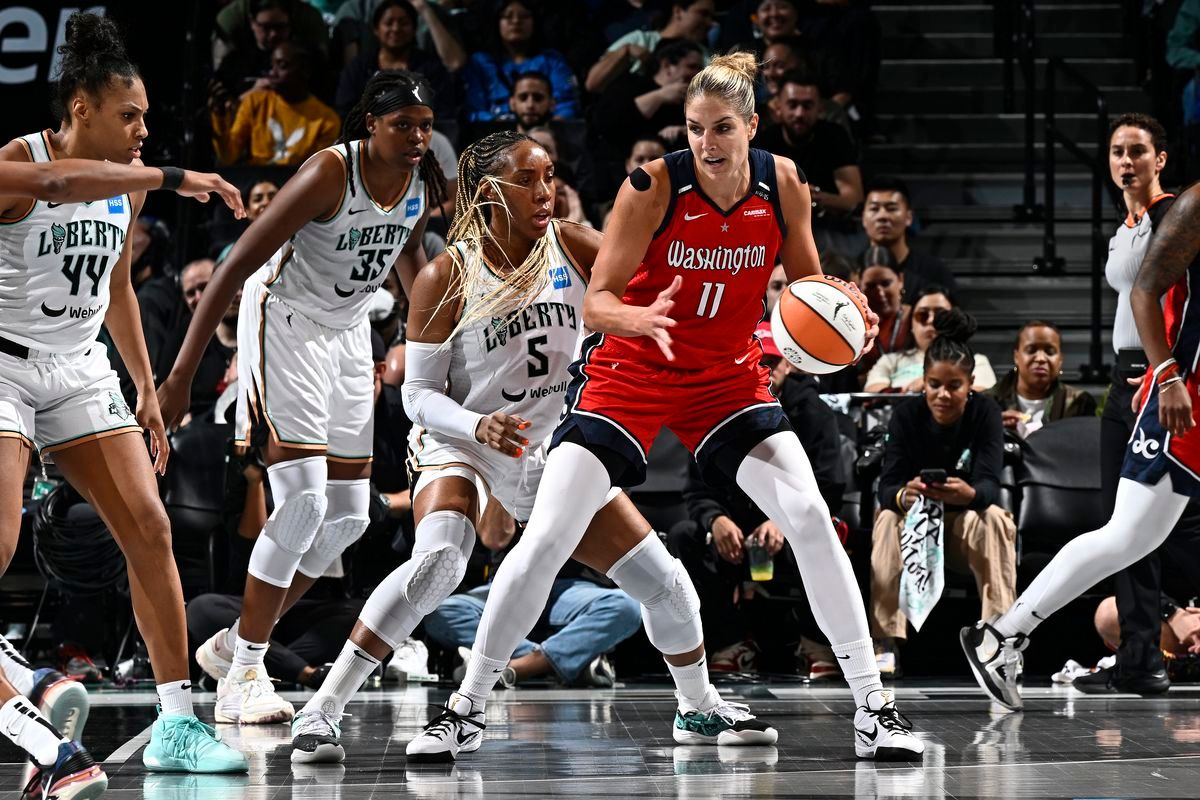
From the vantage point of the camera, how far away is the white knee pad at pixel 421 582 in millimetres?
4594

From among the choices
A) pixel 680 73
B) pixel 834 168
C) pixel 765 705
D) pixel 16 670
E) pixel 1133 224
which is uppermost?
pixel 680 73

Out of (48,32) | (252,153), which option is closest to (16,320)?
(252,153)

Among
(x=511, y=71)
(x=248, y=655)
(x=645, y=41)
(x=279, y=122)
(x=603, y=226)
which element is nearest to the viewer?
(x=248, y=655)

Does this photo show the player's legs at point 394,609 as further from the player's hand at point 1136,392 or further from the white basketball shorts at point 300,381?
the player's hand at point 1136,392

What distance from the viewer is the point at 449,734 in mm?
4453

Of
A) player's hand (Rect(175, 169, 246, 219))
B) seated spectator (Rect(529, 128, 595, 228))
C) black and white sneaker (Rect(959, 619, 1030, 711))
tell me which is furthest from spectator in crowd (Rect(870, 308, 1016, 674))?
player's hand (Rect(175, 169, 246, 219))

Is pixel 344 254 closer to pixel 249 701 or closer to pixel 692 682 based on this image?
pixel 249 701

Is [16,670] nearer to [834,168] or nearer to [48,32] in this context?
[834,168]

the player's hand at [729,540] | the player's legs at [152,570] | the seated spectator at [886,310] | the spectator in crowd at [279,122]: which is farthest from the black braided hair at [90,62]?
the spectator in crowd at [279,122]

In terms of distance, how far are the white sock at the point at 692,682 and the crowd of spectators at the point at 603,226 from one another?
1.11 meters

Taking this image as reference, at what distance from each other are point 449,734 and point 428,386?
1022mm

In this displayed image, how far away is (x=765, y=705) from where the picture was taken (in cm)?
587

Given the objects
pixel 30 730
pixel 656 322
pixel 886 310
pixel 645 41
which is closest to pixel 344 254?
pixel 656 322

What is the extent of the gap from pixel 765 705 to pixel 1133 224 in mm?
2360
